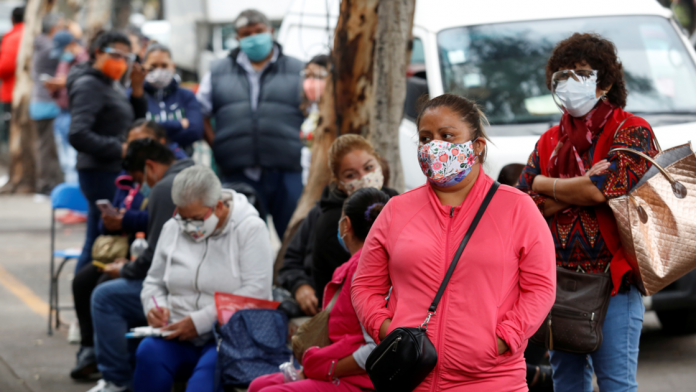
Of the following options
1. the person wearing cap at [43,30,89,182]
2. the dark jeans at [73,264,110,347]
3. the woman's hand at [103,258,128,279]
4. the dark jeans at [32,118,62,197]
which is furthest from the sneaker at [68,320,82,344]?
the dark jeans at [32,118,62,197]

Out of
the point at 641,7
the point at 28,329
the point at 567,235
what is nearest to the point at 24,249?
the point at 28,329

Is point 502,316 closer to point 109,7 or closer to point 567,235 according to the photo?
point 567,235

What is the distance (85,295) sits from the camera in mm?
5738

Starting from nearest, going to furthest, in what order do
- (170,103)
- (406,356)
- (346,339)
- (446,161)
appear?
(406,356) < (446,161) < (346,339) < (170,103)

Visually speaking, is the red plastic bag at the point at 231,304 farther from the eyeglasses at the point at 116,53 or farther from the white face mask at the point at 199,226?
the eyeglasses at the point at 116,53

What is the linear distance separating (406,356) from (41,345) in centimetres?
474

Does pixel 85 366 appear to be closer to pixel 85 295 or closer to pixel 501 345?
pixel 85 295

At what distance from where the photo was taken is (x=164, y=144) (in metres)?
5.66

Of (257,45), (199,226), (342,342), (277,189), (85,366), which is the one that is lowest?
(85,366)

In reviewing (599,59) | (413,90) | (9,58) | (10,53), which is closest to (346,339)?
(599,59)

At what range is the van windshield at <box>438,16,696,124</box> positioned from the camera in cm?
616

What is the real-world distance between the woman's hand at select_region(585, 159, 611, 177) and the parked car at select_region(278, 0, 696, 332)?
8.77ft

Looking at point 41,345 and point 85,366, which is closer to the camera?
point 85,366

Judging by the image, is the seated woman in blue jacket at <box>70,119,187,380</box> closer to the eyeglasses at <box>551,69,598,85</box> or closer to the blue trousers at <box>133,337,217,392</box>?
the blue trousers at <box>133,337,217,392</box>
